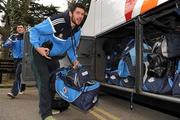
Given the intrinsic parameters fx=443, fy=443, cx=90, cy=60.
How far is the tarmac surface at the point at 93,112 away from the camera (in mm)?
7016

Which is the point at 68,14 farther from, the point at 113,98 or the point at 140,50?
the point at 113,98

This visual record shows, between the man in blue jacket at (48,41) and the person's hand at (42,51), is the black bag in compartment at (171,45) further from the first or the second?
the person's hand at (42,51)

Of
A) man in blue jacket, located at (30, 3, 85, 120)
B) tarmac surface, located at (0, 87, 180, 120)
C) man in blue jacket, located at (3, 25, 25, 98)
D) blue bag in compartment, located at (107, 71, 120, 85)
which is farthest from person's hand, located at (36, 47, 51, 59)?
man in blue jacket, located at (3, 25, 25, 98)

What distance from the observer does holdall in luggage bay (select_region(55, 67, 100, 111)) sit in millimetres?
5770

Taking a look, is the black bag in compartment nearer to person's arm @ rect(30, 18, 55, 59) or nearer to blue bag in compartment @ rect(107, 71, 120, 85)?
person's arm @ rect(30, 18, 55, 59)

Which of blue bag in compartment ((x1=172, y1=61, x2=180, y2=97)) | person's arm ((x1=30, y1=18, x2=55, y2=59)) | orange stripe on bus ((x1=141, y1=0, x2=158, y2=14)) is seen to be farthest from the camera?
orange stripe on bus ((x1=141, y1=0, x2=158, y2=14))

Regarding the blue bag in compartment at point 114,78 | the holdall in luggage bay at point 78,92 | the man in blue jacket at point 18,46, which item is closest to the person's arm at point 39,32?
the holdall in luggage bay at point 78,92

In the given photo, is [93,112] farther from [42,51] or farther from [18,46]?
[18,46]

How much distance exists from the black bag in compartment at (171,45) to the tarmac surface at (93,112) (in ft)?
4.32

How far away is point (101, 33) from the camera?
9047 mm

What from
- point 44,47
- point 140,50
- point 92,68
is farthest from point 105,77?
point 44,47

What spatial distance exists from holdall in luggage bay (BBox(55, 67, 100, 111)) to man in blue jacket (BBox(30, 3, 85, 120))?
6.7 inches

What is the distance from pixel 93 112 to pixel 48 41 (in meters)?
2.13

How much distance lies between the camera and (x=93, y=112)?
758 centimetres
